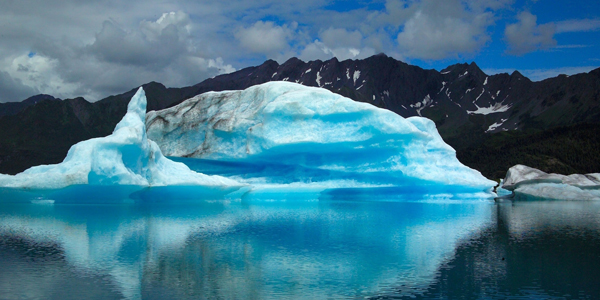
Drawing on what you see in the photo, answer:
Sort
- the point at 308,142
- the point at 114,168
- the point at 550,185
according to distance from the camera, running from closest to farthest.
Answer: the point at 114,168 → the point at 308,142 → the point at 550,185

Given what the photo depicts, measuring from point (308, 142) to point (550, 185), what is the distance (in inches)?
1110

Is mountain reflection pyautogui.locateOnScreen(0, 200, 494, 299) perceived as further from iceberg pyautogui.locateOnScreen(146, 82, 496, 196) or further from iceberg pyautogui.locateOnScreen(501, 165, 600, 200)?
iceberg pyautogui.locateOnScreen(501, 165, 600, 200)

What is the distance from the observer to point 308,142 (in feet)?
112

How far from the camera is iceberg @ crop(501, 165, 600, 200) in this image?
1865 inches

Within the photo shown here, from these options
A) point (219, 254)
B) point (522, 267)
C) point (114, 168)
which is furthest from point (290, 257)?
point (114, 168)

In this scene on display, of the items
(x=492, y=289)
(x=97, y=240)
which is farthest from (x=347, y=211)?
(x=492, y=289)

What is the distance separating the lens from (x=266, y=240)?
58.1 ft

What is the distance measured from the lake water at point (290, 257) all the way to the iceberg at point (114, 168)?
6.91ft

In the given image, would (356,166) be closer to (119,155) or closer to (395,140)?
(395,140)

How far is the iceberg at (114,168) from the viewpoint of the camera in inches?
1030

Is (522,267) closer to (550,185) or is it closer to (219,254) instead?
(219,254)

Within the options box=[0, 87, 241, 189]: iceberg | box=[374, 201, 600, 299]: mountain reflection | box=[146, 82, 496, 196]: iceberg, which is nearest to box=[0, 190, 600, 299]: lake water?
box=[374, 201, 600, 299]: mountain reflection

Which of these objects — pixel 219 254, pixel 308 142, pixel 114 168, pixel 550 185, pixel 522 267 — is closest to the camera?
pixel 522 267

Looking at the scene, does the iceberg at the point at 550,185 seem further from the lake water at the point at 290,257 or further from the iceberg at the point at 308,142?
the lake water at the point at 290,257
